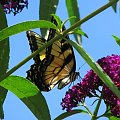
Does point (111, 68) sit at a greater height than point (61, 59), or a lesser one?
lesser

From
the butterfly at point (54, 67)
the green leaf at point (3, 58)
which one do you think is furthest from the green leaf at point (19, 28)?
the butterfly at point (54, 67)

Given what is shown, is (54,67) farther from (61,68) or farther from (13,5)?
→ (13,5)

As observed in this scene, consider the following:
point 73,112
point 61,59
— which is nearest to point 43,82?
point 61,59

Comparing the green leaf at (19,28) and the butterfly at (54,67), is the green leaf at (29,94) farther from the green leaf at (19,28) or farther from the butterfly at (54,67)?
the butterfly at (54,67)

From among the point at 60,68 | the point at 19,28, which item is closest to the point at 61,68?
the point at 60,68

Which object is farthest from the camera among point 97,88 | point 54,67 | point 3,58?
point 54,67

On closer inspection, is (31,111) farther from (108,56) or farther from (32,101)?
(108,56)

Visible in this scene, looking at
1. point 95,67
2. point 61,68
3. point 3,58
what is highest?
point 61,68
